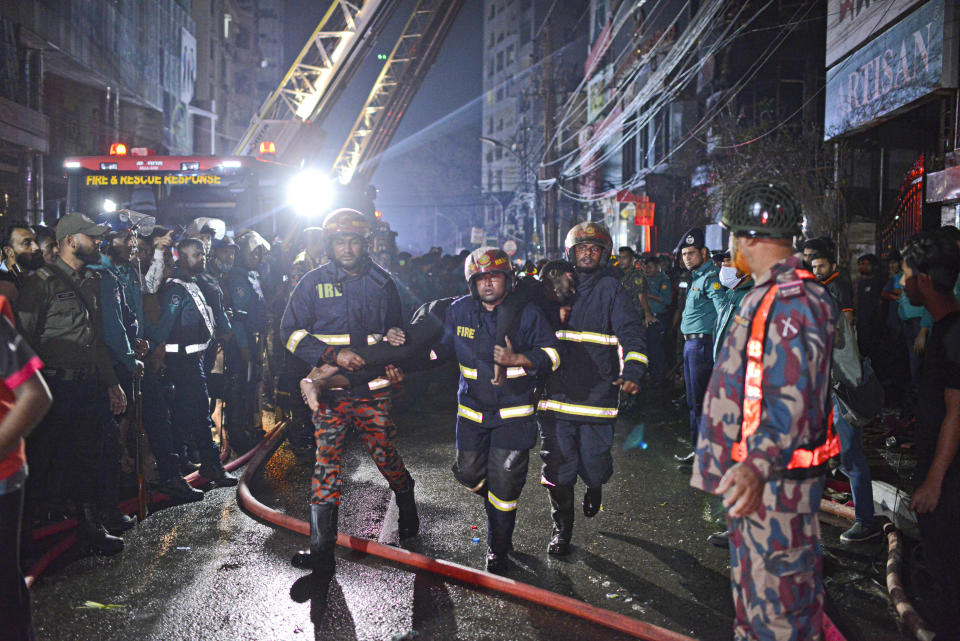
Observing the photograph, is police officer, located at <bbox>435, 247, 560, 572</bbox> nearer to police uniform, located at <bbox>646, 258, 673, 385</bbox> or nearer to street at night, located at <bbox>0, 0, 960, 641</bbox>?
street at night, located at <bbox>0, 0, 960, 641</bbox>

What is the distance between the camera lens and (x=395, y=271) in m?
15.5

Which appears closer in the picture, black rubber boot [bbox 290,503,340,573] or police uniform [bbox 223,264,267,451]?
black rubber boot [bbox 290,503,340,573]

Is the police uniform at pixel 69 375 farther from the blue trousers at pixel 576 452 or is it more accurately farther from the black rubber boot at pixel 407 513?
the blue trousers at pixel 576 452

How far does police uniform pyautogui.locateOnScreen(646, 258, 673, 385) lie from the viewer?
10797 mm

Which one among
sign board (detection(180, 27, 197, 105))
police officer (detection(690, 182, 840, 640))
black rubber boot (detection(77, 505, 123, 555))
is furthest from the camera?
sign board (detection(180, 27, 197, 105))

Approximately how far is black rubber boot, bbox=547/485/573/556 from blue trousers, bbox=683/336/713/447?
82.7 inches

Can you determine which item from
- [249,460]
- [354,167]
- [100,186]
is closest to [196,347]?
[249,460]

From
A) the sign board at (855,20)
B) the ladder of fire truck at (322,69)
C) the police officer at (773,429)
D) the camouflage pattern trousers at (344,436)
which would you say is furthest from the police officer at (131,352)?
the sign board at (855,20)

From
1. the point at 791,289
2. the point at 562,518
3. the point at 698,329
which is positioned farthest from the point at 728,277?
the point at 791,289

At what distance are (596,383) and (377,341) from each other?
1.48 metres

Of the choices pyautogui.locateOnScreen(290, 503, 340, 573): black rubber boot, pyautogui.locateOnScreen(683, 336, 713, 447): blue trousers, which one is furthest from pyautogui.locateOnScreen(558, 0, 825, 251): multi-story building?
pyautogui.locateOnScreen(290, 503, 340, 573): black rubber boot

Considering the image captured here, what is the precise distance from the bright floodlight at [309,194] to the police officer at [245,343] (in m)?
3.45

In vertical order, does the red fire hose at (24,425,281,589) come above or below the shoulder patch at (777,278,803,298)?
below

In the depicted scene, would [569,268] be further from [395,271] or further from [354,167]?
→ [354,167]
